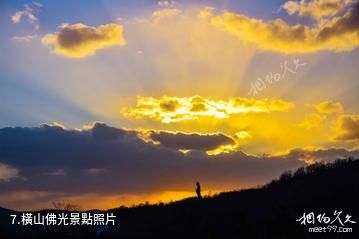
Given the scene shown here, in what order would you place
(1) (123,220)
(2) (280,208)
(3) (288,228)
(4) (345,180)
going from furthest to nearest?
A: 1. (1) (123,220)
2. (4) (345,180)
3. (2) (280,208)
4. (3) (288,228)

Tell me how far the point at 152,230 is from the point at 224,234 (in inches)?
349

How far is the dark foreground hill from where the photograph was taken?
951 inches

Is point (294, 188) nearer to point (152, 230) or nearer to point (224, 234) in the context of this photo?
point (224, 234)

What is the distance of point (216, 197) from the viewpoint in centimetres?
4362

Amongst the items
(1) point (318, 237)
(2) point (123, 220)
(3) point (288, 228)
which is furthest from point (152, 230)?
(3) point (288, 228)

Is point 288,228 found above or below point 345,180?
below

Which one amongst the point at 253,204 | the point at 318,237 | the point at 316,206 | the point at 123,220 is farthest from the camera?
the point at 123,220

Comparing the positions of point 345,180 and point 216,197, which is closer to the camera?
point 345,180

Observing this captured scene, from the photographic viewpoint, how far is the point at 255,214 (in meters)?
31.5

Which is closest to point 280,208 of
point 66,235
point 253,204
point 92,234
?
point 253,204

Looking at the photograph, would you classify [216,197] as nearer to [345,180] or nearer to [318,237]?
[345,180]

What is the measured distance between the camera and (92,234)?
128 ft

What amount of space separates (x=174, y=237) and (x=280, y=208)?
800 centimetres

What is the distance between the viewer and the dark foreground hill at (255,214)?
79.3ft
